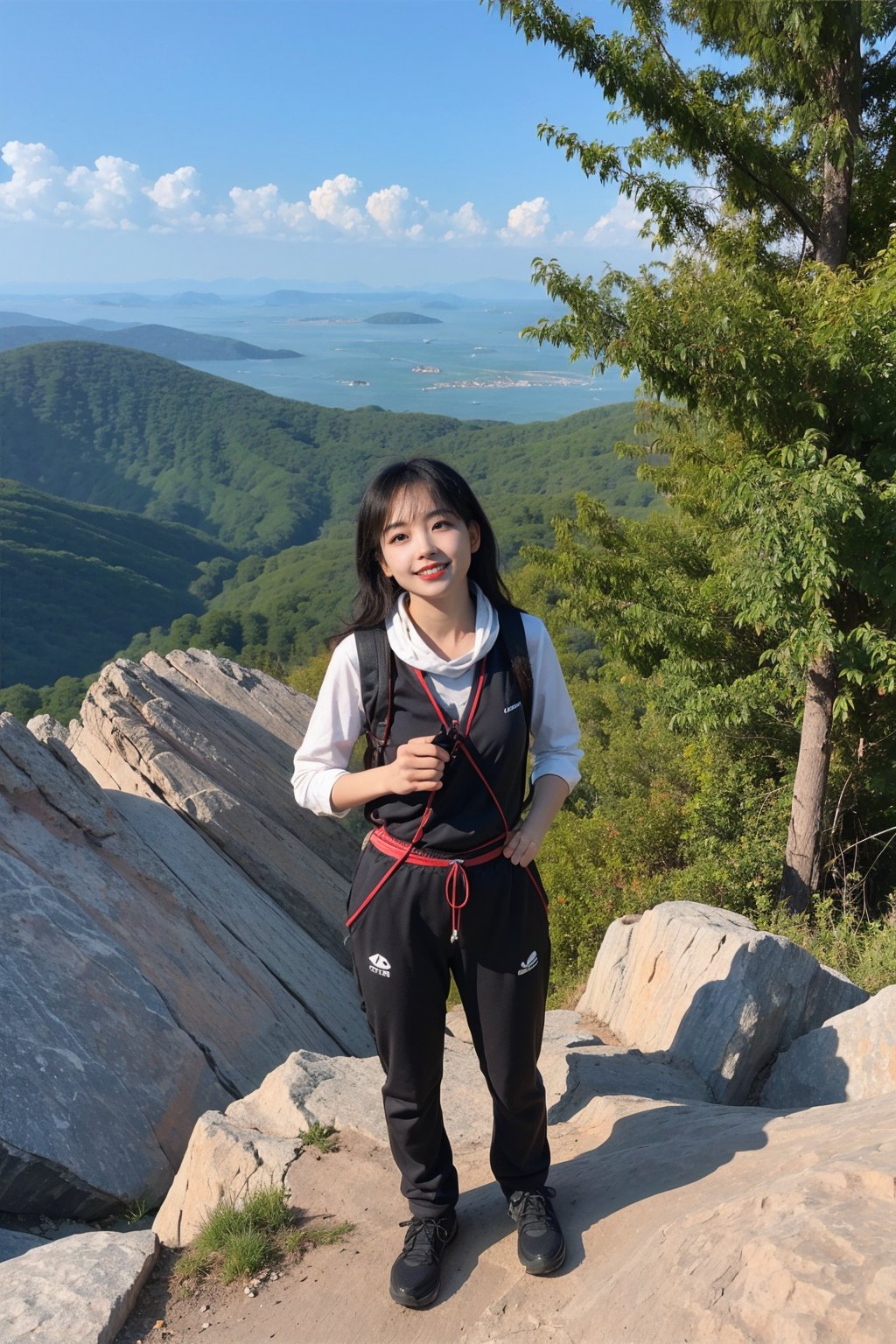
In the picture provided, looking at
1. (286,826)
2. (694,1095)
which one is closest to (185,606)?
(286,826)

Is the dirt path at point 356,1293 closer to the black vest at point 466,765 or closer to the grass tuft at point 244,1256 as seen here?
the grass tuft at point 244,1256

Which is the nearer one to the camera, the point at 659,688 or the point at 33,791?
the point at 33,791

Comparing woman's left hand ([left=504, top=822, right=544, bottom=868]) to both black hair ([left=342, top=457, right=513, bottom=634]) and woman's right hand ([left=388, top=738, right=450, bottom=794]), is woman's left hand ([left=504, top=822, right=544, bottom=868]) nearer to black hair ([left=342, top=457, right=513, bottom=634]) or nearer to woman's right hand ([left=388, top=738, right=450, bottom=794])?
woman's right hand ([left=388, top=738, right=450, bottom=794])

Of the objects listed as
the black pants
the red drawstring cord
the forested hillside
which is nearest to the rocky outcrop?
the black pants

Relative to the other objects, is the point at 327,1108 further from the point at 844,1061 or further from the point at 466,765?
the point at 844,1061

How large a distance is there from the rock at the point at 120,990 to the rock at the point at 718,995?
9.01 feet

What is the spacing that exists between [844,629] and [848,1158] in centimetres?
667

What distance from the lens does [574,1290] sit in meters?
2.59

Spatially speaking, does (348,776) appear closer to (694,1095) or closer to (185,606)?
(694,1095)

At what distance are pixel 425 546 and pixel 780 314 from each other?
228 inches

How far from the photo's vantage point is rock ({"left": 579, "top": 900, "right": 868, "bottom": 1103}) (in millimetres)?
4754

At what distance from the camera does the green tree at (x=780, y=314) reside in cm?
670

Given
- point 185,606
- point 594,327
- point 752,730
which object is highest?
point 594,327

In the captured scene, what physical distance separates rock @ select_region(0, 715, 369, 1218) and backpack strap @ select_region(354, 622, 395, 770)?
339 cm
